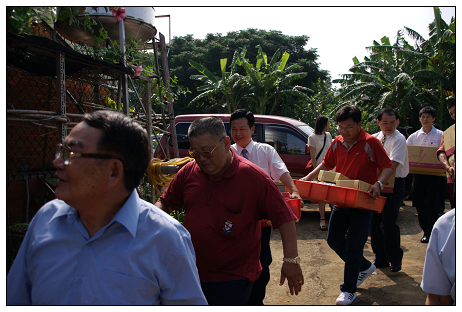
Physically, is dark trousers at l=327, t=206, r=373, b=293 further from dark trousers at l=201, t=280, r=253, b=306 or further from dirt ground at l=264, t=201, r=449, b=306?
dark trousers at l=201, t=280, r=253, b=306

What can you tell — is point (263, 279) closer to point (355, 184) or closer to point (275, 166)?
point (275, 166)

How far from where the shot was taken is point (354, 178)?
12.8 ft

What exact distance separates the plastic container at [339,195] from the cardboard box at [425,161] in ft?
7.25

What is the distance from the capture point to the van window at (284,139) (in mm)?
7516

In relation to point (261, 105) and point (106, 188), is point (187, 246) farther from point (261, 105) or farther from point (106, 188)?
point (261, 105)

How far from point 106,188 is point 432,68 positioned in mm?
18705

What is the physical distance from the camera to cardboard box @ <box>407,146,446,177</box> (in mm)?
5484

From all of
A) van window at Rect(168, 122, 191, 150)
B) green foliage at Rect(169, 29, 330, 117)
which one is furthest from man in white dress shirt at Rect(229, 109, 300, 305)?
green foliage at Rect(169, 29, 330, 117)

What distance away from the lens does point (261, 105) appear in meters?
24.2

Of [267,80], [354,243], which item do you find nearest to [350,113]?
[354,243]

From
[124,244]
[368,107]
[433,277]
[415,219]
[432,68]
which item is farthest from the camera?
[368,107]

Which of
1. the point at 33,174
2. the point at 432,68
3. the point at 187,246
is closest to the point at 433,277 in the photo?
the point at 187,246

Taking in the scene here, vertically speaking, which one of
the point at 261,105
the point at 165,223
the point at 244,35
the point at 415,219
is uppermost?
the point at 244,35

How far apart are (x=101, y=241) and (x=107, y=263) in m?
0.10
